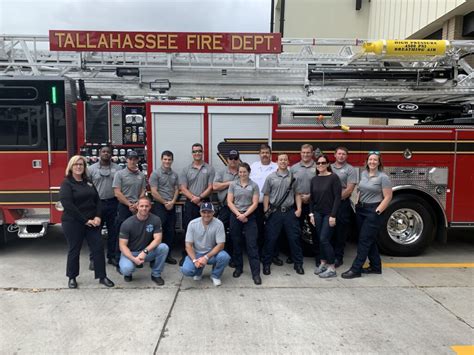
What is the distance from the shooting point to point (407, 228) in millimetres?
6391

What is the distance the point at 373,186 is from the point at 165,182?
2.73 metres

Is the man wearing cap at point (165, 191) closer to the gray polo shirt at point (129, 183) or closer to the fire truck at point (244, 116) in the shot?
the gray polo shirt at point (129, 183)

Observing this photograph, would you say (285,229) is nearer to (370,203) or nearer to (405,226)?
(370,203)

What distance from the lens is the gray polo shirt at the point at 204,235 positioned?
496 cm

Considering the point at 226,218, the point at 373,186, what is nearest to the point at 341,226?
the point at 373,186

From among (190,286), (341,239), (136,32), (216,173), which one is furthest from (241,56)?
(190,286)

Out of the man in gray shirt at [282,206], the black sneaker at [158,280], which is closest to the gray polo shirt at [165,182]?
the black sneaker at [158,280]

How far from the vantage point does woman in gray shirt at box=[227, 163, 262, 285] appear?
203 inches

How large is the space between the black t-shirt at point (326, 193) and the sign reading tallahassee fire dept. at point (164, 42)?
6.77ft

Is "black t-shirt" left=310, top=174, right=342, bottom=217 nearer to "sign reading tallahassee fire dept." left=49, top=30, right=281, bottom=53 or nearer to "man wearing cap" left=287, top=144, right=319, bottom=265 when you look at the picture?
"man wearing cap" left=287, top=144, right=319, bottom=265

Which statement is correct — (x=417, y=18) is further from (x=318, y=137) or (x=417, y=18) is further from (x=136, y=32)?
(x=136, y=32)

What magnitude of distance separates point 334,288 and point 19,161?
467 centimetres

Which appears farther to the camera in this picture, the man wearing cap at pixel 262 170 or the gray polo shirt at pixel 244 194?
the man wearing cap at pixel 262 170

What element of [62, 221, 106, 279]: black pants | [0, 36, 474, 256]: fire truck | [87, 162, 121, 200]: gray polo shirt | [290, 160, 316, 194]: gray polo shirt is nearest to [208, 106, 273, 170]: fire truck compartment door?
[0, 36, 474, 256]: fire truck
